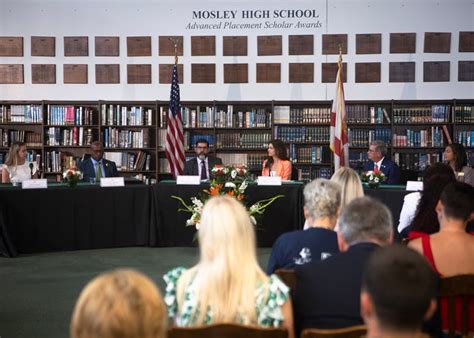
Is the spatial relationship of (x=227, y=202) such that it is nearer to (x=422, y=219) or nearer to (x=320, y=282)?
(x=320, y=282)

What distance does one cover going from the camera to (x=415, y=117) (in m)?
10.2

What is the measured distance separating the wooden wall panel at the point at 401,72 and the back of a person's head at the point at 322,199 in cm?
760

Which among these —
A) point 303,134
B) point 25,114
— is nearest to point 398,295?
point 303,134

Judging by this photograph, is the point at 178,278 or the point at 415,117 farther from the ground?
the point at 415,117

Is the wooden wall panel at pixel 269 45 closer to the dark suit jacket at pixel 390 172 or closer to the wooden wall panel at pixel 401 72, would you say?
the wooden wall panel at pixel 401 72

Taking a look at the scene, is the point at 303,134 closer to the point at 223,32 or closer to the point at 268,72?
the point at 268,72

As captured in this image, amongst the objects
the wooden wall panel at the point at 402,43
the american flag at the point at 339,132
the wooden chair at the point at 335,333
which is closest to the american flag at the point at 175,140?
the american flag at the point at 339,132

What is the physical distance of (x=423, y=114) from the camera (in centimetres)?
1021

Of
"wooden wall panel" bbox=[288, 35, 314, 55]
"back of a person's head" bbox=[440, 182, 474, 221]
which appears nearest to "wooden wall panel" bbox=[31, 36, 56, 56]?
"wooden wall panel" bbox=[288, 35, 314, 55]

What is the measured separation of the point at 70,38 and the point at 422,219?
8.27 m

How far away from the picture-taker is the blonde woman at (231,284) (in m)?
2.23

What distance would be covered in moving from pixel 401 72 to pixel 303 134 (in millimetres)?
1904

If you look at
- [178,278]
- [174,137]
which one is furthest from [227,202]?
[174,137]

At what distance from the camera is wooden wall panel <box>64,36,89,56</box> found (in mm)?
10609
